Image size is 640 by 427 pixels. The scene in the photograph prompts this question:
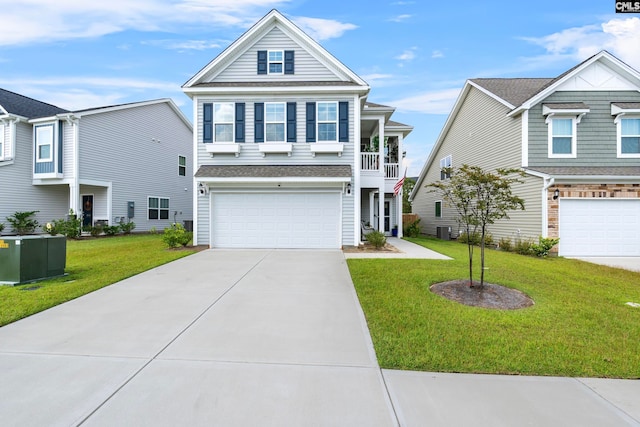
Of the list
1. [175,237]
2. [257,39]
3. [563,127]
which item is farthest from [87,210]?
[563,127]

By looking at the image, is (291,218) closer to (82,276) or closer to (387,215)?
(82,276)

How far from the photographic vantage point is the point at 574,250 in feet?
38.6

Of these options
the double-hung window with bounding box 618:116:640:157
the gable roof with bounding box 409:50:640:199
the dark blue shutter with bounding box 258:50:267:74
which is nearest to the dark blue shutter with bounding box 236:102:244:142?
the dark blue shutter with bounding box 258:50:267:74

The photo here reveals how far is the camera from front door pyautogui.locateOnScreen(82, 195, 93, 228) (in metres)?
18.7

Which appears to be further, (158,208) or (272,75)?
(158,208)

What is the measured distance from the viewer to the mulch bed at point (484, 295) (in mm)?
5613

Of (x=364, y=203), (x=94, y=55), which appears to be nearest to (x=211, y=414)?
(x=364, y=203)

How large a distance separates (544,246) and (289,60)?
39.8 feet

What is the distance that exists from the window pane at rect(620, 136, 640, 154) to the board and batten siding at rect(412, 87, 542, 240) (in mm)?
3751

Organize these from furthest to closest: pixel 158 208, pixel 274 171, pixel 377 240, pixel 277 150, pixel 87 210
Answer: pixel 158 208 → pixel 87 210 → pixel 277 150 → pixel 274 171 → pixel 377 240

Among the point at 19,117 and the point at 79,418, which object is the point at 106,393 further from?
the point at 19,117

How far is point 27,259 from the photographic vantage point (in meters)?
6.90

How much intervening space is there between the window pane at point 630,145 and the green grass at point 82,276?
16.9 metres

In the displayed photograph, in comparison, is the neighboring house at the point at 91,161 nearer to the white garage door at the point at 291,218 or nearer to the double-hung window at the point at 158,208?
the double-hung window at the point at 158,208
